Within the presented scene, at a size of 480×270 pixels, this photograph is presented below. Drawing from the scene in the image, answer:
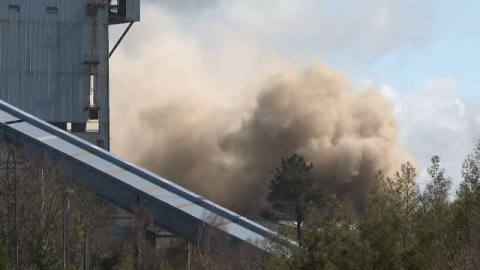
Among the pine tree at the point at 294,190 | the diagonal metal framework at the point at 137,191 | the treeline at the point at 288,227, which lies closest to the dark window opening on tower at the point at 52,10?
the diagonal metal framework at the point at 137,191

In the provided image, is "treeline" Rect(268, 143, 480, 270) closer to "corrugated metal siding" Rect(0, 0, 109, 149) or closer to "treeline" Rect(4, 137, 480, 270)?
"treeline" Rect(4, 137, 480, 270)

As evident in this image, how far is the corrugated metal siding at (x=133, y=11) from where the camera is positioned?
229 ft

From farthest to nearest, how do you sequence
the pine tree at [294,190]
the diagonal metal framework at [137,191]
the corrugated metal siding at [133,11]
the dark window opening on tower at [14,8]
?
1. the corrugated metal siding at [133,11]
2. the dark window opening on tower at [14,8]
3. the pine tree at [294,190]
4. the diagonal metal framework at [137,191]

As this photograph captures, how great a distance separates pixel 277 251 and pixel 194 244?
20.1 meters

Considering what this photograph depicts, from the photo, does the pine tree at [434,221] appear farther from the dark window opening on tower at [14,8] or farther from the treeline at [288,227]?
the dark window opening on tower at [14,8]

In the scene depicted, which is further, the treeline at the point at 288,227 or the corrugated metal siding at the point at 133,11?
the corrugated metal siding at the point at 133,11

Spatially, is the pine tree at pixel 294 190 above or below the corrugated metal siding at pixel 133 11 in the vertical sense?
below

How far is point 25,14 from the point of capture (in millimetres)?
66500

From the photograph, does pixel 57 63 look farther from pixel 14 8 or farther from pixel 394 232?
pixel 394 232

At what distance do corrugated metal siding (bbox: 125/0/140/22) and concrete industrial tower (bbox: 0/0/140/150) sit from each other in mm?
2532

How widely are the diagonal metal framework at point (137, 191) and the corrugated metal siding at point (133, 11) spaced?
16.1 metres

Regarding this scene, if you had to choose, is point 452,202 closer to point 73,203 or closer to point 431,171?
point 431,171

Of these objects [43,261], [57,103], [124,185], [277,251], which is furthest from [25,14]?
[277,251]

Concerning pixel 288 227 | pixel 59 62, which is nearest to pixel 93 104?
pixel 59 62
